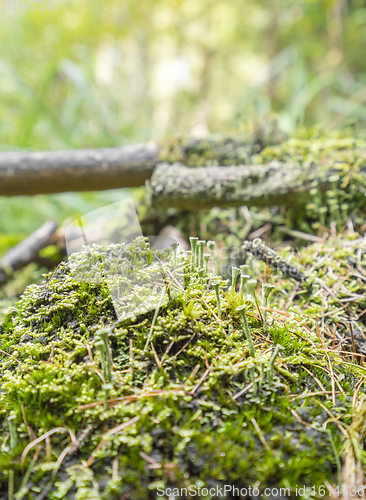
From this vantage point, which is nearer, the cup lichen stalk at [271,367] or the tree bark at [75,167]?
the cup lichen stalk at [271,367]

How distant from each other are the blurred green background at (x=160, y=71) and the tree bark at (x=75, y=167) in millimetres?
787

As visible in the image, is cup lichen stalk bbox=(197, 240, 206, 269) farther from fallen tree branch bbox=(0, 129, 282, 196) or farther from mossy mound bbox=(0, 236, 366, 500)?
fallen tree branch bbox=(0, 129, 282, 196)

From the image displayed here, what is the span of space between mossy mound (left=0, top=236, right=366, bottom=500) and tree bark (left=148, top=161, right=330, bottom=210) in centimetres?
102

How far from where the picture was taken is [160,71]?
1205cm

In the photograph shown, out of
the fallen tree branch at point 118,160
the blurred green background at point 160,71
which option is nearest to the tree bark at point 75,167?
the fallen tree branch at point 118,160

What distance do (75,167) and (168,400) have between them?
2.12 m

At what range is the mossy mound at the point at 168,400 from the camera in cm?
74

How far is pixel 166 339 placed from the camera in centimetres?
98

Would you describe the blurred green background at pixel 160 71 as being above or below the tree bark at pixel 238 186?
above

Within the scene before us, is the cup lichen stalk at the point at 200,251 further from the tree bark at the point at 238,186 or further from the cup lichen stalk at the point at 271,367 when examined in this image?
the tree bark at the point at 238,186

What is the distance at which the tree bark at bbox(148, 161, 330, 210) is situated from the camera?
2000mm

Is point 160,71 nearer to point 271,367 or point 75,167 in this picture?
point 75,167

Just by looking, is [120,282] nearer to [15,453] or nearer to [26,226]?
[15,453]

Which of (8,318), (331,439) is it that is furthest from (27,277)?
(331,439)
